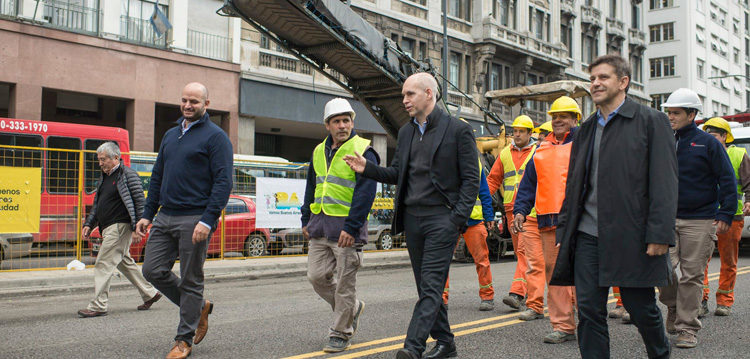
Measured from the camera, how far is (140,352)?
17.5ft

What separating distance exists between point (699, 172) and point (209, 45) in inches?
751

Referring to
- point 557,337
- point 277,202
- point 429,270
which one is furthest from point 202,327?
point 277,202

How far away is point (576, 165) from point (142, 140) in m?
18.9

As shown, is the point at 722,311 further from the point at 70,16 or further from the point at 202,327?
the point at 70,16

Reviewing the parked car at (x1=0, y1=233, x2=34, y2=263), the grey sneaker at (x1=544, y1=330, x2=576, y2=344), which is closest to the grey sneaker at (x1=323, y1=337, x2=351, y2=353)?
the grey sneaker at (x1=544, y1=330, x2=576, y2=344)

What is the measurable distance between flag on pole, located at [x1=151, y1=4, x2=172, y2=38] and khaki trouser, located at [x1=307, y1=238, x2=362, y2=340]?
17339 mm

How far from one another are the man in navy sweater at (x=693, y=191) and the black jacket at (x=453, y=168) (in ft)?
7.37

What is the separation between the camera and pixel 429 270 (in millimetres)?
4648

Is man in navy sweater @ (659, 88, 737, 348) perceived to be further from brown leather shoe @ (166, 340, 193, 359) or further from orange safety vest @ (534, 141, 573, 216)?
brown leather shoe @ (166, 340, 193, 359)

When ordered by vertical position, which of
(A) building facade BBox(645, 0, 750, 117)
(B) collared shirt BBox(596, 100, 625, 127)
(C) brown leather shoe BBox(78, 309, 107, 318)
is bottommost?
(C) brown leather shoe BBox(78, 309, 107, 318)

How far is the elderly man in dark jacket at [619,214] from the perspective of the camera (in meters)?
3.77

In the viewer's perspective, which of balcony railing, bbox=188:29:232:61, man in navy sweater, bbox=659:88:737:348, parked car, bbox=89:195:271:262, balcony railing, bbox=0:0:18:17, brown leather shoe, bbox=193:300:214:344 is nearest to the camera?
brown leather shoe, bbox=193:300:214:344

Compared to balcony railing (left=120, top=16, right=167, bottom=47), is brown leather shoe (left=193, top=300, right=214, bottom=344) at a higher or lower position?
lower

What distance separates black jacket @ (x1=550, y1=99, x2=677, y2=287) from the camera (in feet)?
12.3
